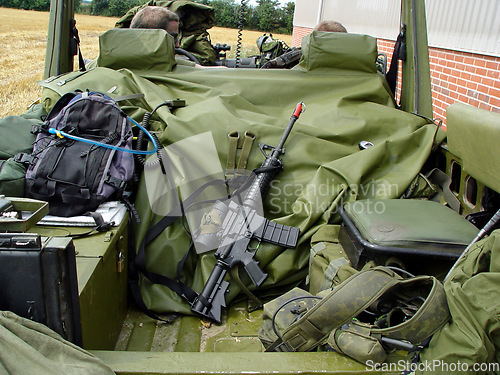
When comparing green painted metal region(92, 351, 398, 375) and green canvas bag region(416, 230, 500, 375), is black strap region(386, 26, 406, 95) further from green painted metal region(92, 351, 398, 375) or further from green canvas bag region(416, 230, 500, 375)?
green painted metal region(92, 351, 398, 375)

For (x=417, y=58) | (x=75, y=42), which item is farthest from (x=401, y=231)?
(x=75, y=42)

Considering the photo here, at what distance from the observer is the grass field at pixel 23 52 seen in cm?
780

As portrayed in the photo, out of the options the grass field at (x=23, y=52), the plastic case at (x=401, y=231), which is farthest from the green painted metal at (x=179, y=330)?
the grass field at (x=23, y=52)

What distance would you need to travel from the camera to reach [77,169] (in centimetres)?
199

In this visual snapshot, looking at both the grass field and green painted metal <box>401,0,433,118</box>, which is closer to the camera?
green painted metal <box>401,0,433,118</box>

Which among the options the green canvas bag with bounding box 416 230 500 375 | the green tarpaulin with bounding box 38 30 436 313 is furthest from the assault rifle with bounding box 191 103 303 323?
the green canvas bag with bounding box 416 230 500 375

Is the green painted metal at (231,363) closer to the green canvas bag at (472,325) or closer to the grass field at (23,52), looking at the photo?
the green canvas bag at (472,325)

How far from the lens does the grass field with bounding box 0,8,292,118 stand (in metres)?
7.80

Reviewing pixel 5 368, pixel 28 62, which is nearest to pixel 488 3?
pixel 5 368

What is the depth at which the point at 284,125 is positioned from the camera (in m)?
2.63

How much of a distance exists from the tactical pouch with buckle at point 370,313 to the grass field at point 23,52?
6.26 metres

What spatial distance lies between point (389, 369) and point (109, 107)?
1697 millimetres

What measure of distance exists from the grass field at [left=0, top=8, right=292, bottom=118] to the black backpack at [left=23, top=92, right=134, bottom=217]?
4905mm

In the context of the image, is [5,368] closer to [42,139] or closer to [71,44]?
[42,139]
